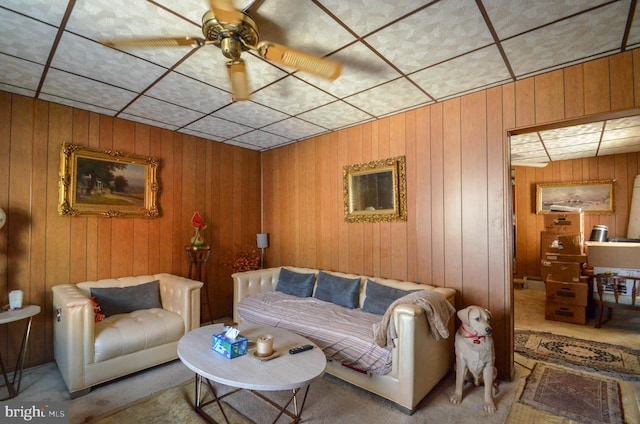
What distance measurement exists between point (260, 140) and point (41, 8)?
2830mm

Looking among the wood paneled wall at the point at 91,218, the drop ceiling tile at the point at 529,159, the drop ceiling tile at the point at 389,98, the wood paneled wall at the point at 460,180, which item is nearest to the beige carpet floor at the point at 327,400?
the wood paneled wall at the point at 460,180

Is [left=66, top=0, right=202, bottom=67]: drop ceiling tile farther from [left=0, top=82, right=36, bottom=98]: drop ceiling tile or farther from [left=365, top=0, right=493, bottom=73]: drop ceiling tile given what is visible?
[left=0, top=82, right=36, bottom=98]: drop ceiling tile

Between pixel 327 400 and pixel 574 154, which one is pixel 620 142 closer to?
pixel 574 154

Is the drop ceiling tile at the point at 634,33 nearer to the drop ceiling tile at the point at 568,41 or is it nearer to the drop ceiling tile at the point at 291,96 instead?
the drop ceiling tile at the point at 568,41

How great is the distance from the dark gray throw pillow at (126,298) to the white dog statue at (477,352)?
3039 mm

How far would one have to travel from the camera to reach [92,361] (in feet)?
8.32

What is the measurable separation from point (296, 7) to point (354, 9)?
13.0 inches

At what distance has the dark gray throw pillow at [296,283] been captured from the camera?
3799mm

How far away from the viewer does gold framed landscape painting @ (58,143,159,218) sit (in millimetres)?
3234

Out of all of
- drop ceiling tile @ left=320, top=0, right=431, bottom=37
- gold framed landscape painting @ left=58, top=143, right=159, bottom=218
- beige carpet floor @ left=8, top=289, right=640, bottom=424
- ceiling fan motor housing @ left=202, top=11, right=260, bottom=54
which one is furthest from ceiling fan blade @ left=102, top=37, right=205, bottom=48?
beige carpet floor @ left=8, top=289, right=640, bottom=424

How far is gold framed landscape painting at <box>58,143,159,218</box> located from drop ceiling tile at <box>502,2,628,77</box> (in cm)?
386

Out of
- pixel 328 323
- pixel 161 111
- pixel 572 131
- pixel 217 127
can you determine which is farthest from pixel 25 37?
pixel 572 131

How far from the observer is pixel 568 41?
2.09 metres

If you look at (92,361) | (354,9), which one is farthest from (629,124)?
(92,361)
